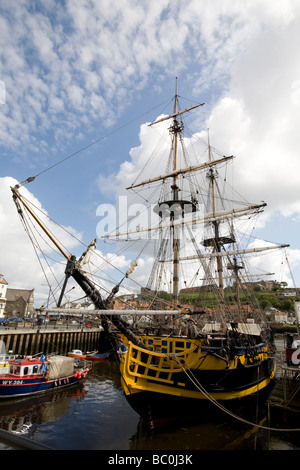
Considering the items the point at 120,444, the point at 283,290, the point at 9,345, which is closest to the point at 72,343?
the point at 9,345

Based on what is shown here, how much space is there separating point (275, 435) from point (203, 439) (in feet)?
12.0

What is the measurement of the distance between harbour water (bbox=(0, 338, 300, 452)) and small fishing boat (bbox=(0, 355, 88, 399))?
1.94 feet

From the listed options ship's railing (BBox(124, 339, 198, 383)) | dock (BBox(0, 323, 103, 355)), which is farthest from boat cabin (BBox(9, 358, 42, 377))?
ship's railing (BBox(124, 339, 198, 383))

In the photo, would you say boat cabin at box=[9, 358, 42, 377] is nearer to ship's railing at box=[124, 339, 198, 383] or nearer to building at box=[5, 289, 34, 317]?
ship's railing at box=[124, 339, 198, 383]

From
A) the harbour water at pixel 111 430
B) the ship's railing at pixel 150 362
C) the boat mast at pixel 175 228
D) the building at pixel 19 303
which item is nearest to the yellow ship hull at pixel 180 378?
the ship's railing at pixel 150 362

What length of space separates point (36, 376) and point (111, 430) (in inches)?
305

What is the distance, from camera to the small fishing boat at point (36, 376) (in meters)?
16.3

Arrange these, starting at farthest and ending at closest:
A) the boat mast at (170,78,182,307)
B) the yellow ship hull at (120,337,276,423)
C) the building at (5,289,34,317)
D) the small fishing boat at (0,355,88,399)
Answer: the building at (5,289,34,317), the boat mast at (170,78,182,307), the small fishing boat at (0,355,88,399), the yellow ship hull at (120,337,276,423)

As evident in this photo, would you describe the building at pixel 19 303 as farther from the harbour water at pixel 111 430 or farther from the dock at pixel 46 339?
the harbour water at pixel 111 430

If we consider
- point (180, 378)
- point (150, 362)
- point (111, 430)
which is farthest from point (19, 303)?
point (180, 378)

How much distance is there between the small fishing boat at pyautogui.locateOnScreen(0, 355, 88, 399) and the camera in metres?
16.3

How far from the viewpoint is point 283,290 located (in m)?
159

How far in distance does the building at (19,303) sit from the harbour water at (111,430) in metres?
56.8

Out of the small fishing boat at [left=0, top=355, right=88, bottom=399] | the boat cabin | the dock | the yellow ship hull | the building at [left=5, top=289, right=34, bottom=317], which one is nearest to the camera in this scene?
the yellow ship hull
